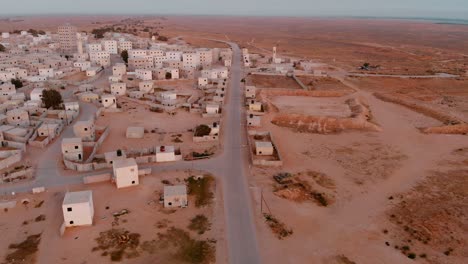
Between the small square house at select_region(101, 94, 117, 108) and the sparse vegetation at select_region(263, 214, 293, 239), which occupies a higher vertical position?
the small square house at select_region(101, 94, 117, 108)

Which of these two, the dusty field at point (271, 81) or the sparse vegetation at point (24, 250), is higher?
the dusty field at point (271, 81)

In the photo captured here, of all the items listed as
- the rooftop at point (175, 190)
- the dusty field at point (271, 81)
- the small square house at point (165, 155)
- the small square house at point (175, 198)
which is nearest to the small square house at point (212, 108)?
the small square house at point (165, 155)

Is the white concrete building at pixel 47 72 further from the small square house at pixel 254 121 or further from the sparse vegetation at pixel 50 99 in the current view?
the small square house at pixel 254 121

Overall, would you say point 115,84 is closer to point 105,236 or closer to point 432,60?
point 105,236

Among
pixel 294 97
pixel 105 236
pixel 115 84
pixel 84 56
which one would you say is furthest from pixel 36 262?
pixel 84 56

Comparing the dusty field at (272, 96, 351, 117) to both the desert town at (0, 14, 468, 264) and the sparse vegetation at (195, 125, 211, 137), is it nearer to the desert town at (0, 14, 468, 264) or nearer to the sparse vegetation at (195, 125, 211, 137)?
the desert town at (0, 14, 468, 264)

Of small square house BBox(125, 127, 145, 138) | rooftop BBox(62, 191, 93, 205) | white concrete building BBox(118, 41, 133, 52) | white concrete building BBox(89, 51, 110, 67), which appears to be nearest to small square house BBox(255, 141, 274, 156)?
small square house BBox(125, 127, 145, 138)

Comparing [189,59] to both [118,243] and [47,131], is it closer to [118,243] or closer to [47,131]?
[47,131]
